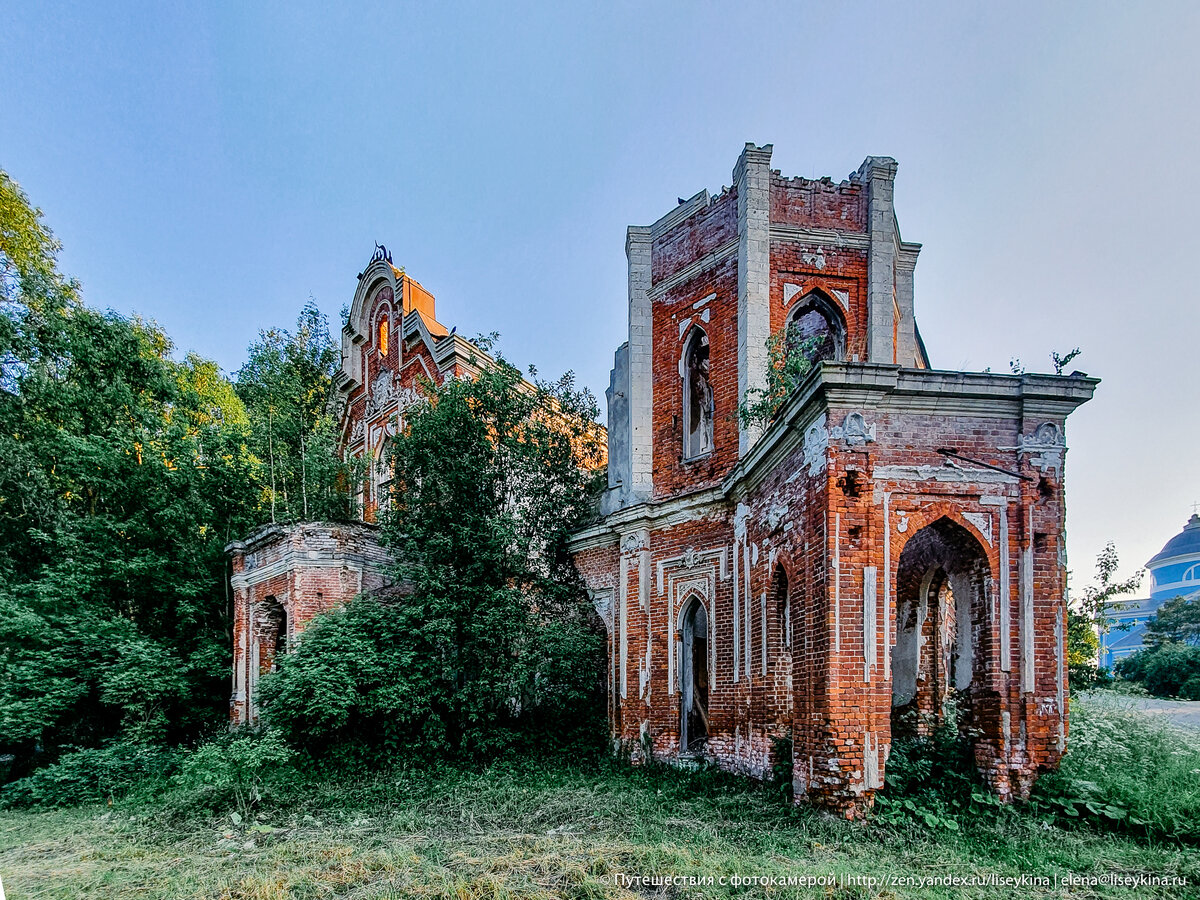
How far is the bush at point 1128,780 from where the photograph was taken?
5.87 meters

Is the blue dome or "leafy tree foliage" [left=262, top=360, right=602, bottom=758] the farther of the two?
the blue dome

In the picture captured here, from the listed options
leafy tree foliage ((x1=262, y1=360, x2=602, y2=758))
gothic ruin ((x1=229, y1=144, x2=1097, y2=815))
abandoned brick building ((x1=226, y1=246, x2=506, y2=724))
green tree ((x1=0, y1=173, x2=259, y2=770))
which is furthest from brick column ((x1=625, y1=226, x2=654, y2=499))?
green tree ((x1=0, y1=173, x2=259, y2=770))

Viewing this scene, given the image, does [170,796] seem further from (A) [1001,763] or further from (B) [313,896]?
(A) [1001,763]

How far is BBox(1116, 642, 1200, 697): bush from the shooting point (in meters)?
20.8

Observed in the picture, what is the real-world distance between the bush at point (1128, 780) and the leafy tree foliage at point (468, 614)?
7.30m

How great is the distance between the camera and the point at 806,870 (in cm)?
543

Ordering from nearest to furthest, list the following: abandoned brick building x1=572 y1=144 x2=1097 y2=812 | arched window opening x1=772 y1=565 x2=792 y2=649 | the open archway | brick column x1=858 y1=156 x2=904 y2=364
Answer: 1. abandoned brick building x1=572 y1=144 x2=1097 y2=812
2. the open archway
3. arched window opening x1=772 y1=565 x2=792 y2=649
4. brick column x1=858 y1=156 x2=904 y2=364

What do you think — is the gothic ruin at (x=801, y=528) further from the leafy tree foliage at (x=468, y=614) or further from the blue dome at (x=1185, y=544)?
the blue dome at (x=1185, y=544)

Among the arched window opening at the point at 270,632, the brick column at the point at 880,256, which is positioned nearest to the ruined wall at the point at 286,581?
the arched window opening at the point at 270,632

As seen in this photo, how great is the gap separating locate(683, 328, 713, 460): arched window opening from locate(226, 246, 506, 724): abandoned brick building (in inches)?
214

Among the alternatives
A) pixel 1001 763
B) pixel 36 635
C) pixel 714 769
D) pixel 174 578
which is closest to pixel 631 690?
pixel 714 769

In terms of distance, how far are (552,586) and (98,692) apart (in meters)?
9.18

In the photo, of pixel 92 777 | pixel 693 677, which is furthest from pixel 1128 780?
pixel 92 777

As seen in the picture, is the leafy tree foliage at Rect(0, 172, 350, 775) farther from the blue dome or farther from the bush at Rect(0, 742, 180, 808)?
the blue dome
